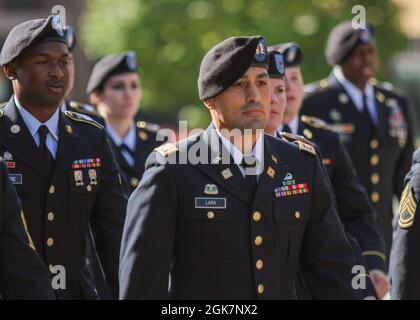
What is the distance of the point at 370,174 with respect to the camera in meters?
9.49

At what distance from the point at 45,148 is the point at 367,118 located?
398 centimetres

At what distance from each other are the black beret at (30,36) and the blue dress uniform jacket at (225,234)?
1208 mm

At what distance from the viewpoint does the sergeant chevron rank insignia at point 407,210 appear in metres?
5.96

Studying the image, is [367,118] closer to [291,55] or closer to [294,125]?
[291,55]

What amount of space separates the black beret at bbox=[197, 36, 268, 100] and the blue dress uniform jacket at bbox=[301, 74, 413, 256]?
158 inches

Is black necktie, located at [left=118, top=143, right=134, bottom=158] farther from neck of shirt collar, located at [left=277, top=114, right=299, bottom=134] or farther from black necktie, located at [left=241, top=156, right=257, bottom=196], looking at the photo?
Answer: black necktie, located at [left=241, top=156, right=257, bottom=196]

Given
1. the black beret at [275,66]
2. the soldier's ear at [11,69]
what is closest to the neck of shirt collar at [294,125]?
the black beret at [275,66]

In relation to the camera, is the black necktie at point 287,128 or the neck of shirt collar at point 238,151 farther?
the black necktie at point 287,128

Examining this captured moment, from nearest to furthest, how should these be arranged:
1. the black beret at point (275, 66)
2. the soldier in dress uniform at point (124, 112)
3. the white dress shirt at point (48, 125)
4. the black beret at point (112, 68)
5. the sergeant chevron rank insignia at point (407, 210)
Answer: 1. the sergeant chevron rank insignia at point (407, 210)
2. the white dress shirt at point (48, 125)
3. the black beret at point (275, 66)
4. the soldier in dress uniform at point (124, 112)
5. the black beret at point (112, 68)


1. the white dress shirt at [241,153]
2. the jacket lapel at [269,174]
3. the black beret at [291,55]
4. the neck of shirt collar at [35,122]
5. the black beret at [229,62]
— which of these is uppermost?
the black beret at [291,55]

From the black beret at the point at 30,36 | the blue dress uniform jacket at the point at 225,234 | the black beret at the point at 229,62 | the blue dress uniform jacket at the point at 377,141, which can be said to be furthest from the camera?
the blue dress uniform jacket at the point at 377,141

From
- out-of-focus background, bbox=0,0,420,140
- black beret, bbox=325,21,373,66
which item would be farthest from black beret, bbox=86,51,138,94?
out-of-focus background, bbox=0,0,420,140

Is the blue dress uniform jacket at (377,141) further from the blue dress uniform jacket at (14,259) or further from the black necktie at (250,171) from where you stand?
the blue dress uniform jacket at (14,259)
